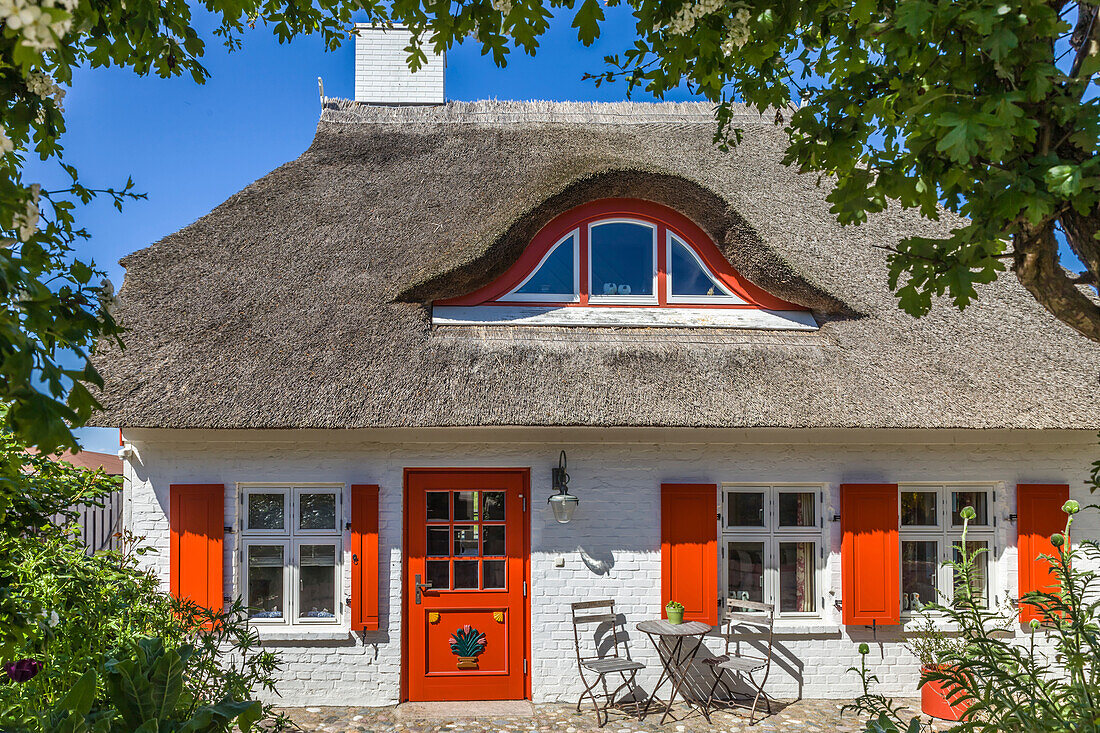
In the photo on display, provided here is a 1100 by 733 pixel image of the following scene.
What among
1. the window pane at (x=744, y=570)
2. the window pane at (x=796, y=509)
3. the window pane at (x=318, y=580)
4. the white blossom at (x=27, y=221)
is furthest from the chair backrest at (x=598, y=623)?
the white blossom at (x=27, y=221)

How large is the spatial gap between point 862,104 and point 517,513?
450 centimetres

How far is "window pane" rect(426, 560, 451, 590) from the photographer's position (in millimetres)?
6168

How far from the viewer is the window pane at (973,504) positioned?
21.1 ft

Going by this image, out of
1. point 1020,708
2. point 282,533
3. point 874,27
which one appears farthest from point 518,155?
point 1020,708

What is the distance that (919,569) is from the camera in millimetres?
6402

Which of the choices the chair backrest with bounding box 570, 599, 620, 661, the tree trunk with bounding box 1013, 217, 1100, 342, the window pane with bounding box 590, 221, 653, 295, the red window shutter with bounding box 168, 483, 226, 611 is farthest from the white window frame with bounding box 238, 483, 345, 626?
the tree trunk with bounding box 1013, 217, 1100, 342

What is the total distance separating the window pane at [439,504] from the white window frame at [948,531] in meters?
4.09

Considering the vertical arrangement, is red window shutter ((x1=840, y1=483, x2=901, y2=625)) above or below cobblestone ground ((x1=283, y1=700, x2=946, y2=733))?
above

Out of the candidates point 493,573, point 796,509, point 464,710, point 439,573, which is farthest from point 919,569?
point 439,573

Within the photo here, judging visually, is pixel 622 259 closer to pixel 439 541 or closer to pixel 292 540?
pixel 439 541

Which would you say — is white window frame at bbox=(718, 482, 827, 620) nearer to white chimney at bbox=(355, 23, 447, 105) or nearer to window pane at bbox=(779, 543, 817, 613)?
window pane at bbox=(779, 543, 817, 613)

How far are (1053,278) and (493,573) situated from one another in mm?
4966

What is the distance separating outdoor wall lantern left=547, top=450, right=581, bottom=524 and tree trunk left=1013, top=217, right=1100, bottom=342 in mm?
4031

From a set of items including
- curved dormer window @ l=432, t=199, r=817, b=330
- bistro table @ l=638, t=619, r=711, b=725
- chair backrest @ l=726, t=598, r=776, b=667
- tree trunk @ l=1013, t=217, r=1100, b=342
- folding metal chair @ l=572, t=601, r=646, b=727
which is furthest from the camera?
curved dormer window @ l=432, t=199, r=817, b=330
